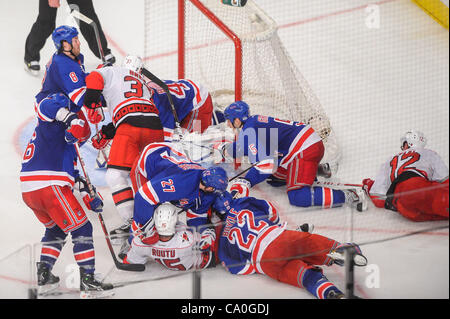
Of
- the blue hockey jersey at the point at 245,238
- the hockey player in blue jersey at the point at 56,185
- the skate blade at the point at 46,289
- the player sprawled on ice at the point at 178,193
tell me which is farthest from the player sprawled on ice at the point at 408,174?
the skate blade at the point at 46,289

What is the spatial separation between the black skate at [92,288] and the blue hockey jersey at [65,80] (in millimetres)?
1047

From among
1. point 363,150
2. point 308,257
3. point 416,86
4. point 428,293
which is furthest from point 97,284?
point 416,86

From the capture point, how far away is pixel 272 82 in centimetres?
450

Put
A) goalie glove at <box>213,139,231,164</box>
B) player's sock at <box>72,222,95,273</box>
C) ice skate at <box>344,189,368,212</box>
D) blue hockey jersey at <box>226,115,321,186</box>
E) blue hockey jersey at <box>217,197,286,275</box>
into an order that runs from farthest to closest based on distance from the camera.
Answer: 1. goalie glove at <box>213,139,231,164</box>
2. blue hockey jersey at <box>226,115,321,186</box>
3. ice skate at <box>344,189,368,212</box>
4. blue hockey jersey at <box>217,197,286,275</box>
5. player's sock at <box>72,222,95,273</box>

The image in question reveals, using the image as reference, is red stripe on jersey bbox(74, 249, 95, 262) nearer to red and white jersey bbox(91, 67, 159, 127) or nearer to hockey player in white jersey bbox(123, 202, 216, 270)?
hockey player in white jersey bbox(123, 202, 216, 270)

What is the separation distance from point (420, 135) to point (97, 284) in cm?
190

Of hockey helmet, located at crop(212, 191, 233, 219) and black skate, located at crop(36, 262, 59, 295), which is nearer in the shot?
black skate, located at crop(36, 262, 59, 295)

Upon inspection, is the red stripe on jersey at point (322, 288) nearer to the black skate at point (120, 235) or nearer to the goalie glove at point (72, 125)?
the black skate at point (120, 235)

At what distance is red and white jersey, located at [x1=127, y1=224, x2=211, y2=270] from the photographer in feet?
10.4

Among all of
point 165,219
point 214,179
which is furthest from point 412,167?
point 165,219

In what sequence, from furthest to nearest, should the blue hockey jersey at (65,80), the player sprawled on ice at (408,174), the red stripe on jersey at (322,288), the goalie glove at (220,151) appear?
the goalie glove at (220,151) → the blue hockey jersey at (65,80) → the player sprawled on ice at (408,174) → the red stripe on jersey at (322,288)

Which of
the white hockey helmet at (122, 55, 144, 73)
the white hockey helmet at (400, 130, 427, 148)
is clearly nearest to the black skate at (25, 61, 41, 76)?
the white hockey helmet at (122, 55, 144, 73)

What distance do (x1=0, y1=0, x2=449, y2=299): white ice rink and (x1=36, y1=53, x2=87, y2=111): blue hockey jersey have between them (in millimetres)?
695

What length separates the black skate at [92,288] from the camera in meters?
3.03
